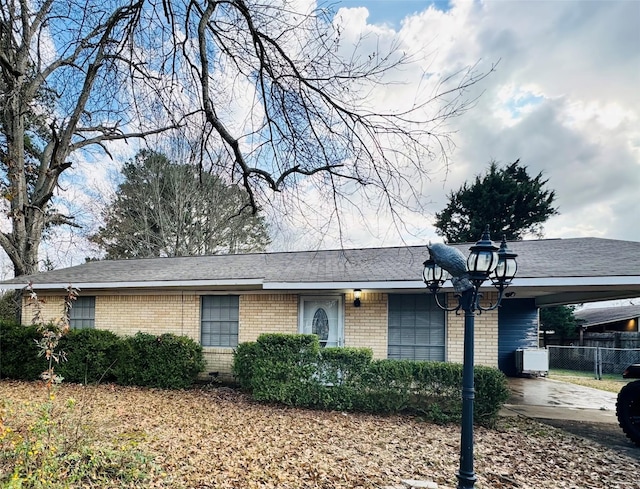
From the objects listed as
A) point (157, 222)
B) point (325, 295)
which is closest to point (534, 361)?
point (325, 295)

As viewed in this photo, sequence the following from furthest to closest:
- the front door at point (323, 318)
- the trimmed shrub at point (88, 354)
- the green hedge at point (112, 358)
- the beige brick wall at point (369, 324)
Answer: the trimmed shrub at point (88, 354) < the front door at point (323, 318) < the green hedge at point (112, 358) < the beige brick wall at point (369, 324)

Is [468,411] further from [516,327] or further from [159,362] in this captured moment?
[516,327]

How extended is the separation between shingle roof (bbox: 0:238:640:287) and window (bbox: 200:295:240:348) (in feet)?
2.53

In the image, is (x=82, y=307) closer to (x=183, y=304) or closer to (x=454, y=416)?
(x=183, y=304)

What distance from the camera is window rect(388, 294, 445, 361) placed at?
9.20 meters

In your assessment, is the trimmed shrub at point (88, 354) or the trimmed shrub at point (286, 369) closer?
the trimmed shrub at point (286, 369)

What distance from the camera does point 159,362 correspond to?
31.4 feet

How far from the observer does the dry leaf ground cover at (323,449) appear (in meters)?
4.60

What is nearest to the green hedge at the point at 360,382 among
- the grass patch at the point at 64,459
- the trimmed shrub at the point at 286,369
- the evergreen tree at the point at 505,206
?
the trimmed shrub at the point at 286,369

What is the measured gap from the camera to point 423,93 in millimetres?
3744

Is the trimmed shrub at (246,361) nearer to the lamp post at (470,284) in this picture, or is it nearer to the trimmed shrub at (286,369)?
the trimmed shrub at (286,369)

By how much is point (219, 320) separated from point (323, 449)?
5.96 m

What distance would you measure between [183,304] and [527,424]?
27.9 feet

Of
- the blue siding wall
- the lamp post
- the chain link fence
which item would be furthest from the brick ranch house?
the chain link fence
